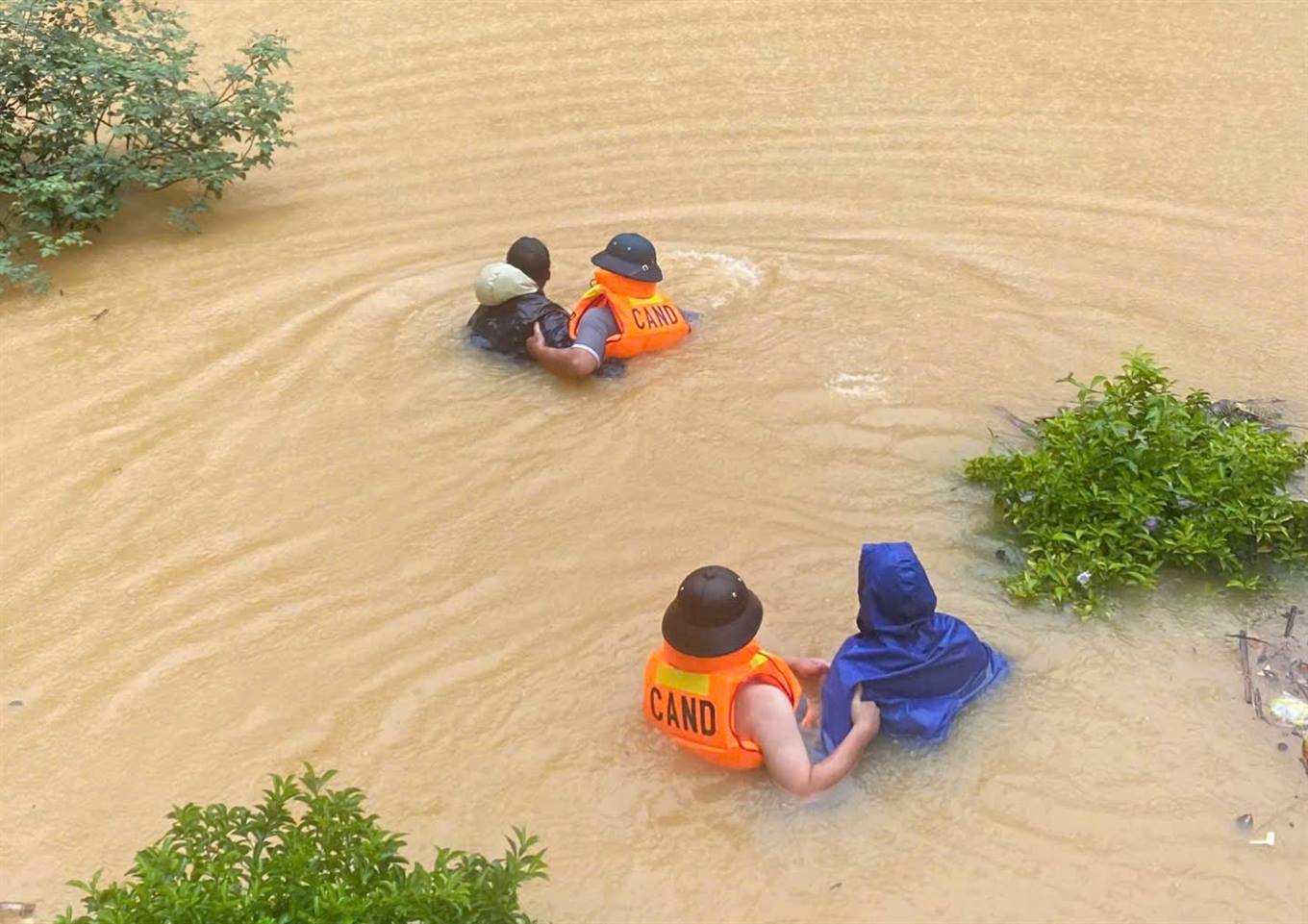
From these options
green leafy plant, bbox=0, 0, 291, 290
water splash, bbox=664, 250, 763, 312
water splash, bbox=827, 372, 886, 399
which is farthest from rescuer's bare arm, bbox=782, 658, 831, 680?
green leafy plant, bbox=0, 0, 291, 290

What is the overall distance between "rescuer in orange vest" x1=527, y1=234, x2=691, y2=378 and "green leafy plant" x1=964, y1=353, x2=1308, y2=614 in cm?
199

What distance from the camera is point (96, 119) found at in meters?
7.82

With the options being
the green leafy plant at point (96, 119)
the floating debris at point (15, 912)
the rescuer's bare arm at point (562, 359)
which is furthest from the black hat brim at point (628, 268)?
the floating debris at point (15, 912)

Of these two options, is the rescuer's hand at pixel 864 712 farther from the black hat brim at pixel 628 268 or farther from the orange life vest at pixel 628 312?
the black hat brim at pixel 628 268

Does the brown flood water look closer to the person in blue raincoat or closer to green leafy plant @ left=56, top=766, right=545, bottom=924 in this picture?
the person in blue raincoat

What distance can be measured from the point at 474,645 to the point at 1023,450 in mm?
2496

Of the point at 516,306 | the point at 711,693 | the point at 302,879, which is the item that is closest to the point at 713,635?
the point at 711,693

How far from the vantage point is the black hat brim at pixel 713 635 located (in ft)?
14.2

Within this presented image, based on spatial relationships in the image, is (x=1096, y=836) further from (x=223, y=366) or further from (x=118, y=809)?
(x=223, y=366)

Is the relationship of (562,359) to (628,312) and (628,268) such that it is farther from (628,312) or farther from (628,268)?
(628,268)

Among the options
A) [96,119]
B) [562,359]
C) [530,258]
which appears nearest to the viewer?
[562,359]

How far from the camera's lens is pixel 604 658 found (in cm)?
498

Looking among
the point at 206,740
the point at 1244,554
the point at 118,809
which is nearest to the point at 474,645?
the point at 206,740

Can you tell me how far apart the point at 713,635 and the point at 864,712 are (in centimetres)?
57
